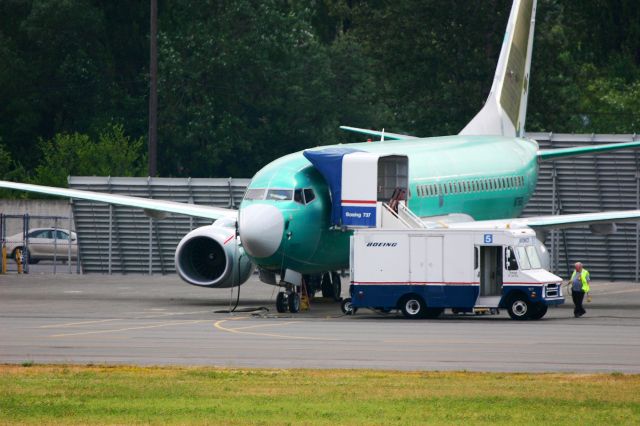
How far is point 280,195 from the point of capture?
32656mm

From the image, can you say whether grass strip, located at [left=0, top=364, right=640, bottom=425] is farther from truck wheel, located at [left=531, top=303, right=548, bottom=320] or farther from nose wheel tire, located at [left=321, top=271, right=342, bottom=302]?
nose wheel tire, located at [left=321, top=271, right=342, bottom=302]

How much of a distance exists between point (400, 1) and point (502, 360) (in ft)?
184

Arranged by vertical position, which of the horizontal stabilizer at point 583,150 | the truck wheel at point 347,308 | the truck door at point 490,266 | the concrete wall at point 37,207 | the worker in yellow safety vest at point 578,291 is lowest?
the truck wheel at point 347,308

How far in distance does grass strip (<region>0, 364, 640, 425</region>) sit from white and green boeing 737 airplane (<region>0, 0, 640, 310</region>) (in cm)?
1154

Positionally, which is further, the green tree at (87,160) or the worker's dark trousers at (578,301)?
the green tree at (87,160)

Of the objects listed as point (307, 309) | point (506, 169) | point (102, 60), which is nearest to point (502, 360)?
point (307, 309)

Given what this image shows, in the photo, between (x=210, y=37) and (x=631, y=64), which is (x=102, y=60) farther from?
(x=631, y=64)

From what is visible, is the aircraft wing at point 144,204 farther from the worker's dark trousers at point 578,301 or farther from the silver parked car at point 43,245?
the silver parked car at point 43,245

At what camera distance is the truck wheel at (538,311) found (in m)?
31.4

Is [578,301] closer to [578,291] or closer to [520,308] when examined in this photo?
[578,291]

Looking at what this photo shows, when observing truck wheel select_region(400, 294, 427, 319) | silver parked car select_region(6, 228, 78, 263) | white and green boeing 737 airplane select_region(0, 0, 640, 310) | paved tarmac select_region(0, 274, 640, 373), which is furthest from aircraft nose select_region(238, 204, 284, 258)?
silver parked car select_region(6, 228, 78, 263)

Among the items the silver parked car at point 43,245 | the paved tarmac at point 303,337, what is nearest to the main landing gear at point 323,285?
the paved tarmac at point 303,337

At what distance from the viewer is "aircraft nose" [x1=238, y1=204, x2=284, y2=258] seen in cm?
3175

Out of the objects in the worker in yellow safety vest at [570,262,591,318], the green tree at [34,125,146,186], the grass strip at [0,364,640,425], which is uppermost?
the green tree at [34,125,146,186]
